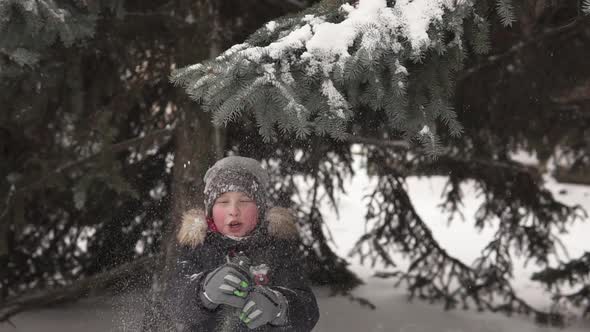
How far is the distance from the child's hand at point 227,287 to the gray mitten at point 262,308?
0.11 ft

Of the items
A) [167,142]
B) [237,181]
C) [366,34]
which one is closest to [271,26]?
[366,34]

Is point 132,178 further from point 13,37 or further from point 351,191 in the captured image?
point 351,191

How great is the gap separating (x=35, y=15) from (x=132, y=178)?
200 centimetres

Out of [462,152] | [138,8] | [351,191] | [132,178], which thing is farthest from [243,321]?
[351,191]

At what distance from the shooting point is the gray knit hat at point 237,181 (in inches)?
107

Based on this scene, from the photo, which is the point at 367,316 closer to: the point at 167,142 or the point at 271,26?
the point at 167,142

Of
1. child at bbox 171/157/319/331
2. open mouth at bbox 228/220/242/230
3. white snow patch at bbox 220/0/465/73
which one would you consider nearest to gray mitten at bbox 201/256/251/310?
child at bbox 171/157/319/331

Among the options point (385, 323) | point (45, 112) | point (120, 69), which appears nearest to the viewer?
point (45, 112)

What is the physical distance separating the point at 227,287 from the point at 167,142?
2.45 m

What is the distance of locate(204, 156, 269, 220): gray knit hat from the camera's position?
2.72 meters

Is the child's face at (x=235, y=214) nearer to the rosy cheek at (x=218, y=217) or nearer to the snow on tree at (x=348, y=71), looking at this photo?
the rosy cheek at (x=218, y=217)

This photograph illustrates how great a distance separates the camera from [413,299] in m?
5.58

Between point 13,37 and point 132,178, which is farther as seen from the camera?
point 132,178

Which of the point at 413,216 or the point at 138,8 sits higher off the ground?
the point at 138,8
